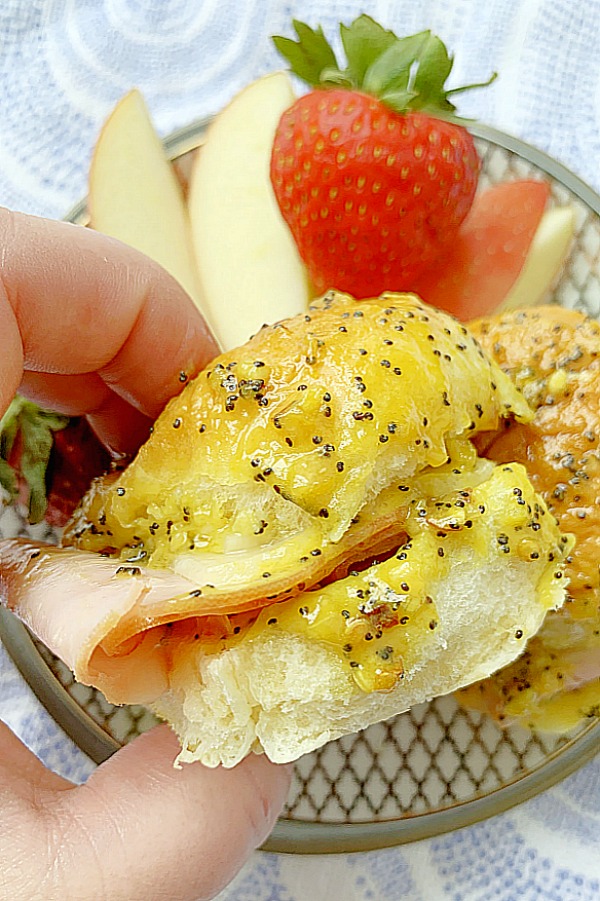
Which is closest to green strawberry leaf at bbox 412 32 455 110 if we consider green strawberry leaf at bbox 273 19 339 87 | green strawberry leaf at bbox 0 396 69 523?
green strawberry leaf at bbox 273 19 339 87

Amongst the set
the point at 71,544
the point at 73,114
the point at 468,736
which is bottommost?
the point at 468,736

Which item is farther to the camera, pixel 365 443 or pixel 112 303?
pixel 112 303

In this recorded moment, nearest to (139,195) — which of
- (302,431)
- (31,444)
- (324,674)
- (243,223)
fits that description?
(243,223)

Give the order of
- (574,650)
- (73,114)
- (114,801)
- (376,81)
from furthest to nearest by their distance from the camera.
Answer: (73,114) < (376,81) < (574,650) < (114,801)

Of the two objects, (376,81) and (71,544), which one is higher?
(376,81)

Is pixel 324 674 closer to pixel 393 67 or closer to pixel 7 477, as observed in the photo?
Result: pixel 7 477

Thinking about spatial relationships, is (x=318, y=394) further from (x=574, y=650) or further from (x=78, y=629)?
(x=574, y=650)

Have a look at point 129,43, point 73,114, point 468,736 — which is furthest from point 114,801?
point 129,43

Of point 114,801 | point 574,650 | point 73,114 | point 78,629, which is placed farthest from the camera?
point 73,114

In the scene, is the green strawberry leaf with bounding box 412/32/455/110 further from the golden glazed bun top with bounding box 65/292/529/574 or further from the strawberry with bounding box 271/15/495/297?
the golden glazed bun top with bounding box 65/292/529/574
